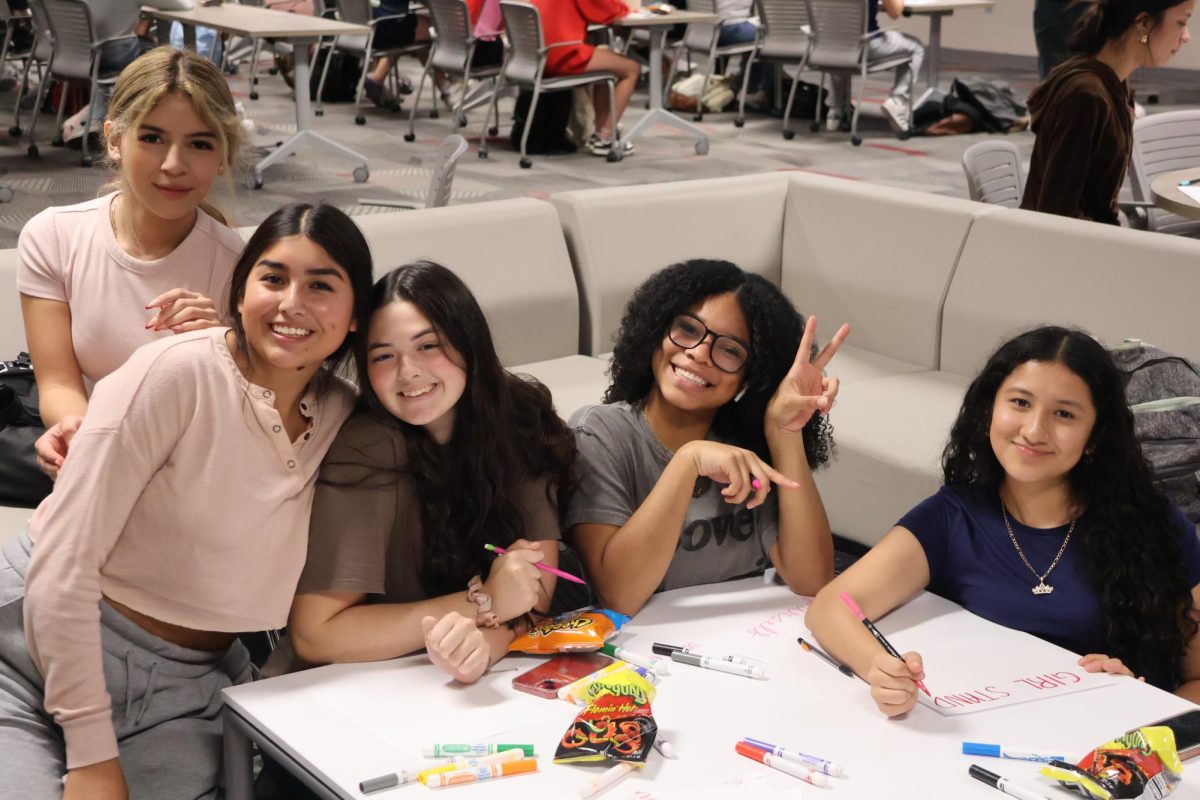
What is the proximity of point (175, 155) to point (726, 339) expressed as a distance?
0.99m

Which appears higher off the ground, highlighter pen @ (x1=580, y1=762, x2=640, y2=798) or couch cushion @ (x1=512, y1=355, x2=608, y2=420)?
highlighter pen @ (x1=580, y1=762, x2=640, y2=798)

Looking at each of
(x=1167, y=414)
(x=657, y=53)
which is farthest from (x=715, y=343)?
(x=657, y=53)

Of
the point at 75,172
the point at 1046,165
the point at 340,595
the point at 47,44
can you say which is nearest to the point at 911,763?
the point at 340,595

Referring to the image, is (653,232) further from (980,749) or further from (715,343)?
(980,749)

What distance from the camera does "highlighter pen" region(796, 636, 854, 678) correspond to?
5.93 ft

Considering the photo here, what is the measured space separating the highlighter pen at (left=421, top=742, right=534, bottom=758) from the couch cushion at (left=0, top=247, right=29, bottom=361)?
1.76 meters

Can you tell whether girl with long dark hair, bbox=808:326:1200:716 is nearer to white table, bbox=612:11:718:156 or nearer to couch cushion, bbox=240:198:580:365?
couch cushion, bbox=240:198:580:365

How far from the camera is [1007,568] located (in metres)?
2.05

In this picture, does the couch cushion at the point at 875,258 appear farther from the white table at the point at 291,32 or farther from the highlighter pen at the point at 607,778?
the white table at the point at 291,32

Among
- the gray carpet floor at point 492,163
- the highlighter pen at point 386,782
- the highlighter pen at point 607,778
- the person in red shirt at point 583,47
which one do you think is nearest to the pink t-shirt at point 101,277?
the highlighter pen at point 386,782

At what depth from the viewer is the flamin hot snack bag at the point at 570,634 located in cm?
181

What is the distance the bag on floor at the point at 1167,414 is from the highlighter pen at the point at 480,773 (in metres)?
1.52

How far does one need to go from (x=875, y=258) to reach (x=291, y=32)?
4.20 metres

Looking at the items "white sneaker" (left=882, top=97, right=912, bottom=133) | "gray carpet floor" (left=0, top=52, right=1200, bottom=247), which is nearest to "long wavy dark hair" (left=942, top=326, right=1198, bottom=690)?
"gray carpet floor" (left=0, top=52, right=1200, bottom=247)
